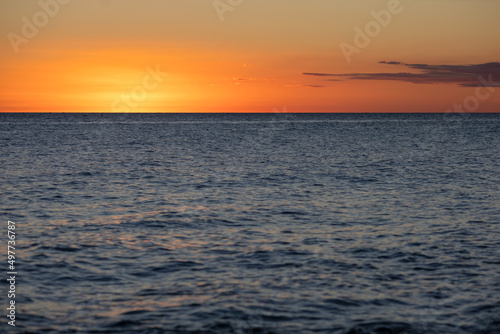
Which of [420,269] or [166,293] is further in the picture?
[420,269]

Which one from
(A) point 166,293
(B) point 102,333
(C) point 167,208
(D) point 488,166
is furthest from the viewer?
(D) point 488,166

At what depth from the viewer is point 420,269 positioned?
717 inches

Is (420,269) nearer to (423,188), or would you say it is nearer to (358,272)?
(358,272)

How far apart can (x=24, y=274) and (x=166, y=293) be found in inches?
204

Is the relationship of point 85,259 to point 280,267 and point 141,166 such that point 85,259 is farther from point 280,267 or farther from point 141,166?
point 141,166

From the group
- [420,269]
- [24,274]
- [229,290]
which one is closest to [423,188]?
[420,269]

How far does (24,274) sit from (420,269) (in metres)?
13.0

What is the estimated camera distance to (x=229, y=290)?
15992 millimetres

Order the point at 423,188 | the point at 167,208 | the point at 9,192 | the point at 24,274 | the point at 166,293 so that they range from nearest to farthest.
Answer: the point at 166,293, the point at 24,274, the point at 167,208, the point at 9,192, the point at 423,188

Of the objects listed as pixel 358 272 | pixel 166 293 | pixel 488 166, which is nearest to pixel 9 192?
pixel 166 293
